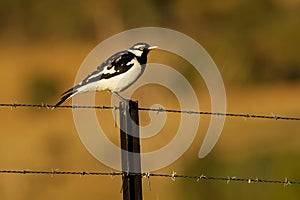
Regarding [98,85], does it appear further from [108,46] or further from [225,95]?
[108,46]

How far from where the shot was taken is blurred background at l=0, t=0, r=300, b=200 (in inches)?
531

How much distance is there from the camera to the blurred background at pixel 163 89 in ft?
44.2

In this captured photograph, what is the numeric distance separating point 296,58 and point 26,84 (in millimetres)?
5514

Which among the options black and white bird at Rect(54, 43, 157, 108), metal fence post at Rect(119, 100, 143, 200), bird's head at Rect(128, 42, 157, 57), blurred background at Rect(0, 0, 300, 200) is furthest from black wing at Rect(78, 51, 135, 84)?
blurred background at Rect(0, 0, 300, 200)

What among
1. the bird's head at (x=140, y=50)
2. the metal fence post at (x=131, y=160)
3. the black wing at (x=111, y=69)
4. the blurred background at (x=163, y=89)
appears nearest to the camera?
the metal fence post at (x=131, y=160)

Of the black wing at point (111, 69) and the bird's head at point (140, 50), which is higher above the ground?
the bird's head at point (140, 50)

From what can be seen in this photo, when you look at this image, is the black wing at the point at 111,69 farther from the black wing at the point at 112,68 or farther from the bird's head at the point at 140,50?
the bird's head at the point at 140,50

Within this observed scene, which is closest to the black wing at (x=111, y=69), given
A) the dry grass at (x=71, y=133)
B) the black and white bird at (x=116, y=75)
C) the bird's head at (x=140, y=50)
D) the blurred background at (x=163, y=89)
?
the black and white bird at (x=116, y=75)

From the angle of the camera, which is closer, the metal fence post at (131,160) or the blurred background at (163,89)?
the metal fence post at (131,160)

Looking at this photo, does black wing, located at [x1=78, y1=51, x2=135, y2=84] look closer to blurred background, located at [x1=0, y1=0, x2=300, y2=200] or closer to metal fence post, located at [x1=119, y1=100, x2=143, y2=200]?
metal fence post, located at [x1=119, y1=100, x2=143, y2=200]

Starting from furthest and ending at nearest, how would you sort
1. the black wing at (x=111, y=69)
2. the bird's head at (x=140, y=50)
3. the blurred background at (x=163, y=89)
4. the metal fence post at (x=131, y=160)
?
the blurred background at (x=163, y=89), the bird's head at (x=140, y=50), the black wing at (x=111, y=69), the metal fence post at (x=131, y=160)

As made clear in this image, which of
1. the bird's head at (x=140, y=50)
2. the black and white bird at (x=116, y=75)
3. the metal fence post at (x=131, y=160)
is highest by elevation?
the bird's head at (x=140, y=50)

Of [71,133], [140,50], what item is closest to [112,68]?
[140,50]

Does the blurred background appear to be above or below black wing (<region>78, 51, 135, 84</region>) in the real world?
above
